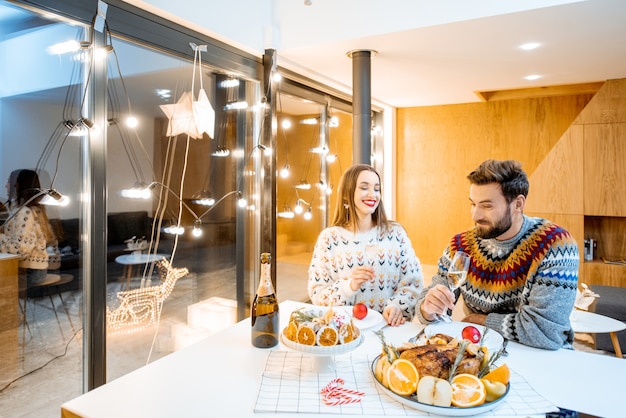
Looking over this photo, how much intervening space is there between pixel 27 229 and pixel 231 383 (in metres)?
1.39

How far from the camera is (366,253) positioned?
2033 mm

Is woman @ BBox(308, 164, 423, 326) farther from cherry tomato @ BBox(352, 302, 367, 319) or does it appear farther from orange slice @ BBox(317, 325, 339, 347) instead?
orange slice @ BBox(317, 325, 339, 347)

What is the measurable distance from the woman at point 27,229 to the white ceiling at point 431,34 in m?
1.17

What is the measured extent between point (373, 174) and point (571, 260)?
95cm

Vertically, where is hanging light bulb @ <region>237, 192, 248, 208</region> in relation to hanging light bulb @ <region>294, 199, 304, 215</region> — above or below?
above

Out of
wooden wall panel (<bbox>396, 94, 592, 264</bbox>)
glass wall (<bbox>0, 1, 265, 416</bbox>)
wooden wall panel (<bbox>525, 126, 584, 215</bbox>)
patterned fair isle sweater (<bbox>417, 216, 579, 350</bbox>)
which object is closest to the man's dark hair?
patterned fair isle sweater (<bbox>417, 216, 579, 350</bbox>)

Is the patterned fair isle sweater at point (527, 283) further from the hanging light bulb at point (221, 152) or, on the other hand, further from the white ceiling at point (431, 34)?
the hanging light bulb at point (221, 152)

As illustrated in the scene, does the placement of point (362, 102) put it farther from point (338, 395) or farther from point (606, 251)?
point (606, 251)

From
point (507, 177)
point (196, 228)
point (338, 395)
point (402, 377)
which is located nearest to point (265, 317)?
point (338, 395)

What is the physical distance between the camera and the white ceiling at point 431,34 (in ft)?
8.77

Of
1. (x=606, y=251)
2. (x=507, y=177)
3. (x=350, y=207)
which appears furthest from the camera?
(x=606, y=251)

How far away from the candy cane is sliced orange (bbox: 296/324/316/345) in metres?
0.12

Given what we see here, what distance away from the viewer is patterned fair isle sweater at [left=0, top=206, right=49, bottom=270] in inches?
72.4

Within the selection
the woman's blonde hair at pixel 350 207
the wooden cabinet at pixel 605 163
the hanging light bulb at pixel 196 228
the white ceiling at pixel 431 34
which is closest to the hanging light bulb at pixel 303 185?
the white ceiling at pixel 431 34
